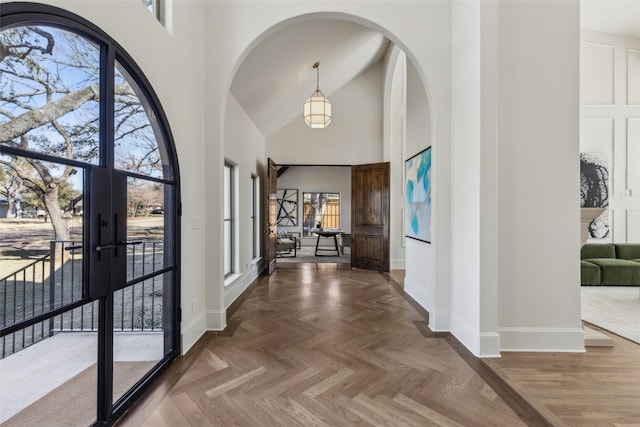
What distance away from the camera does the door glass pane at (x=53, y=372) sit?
1.29m

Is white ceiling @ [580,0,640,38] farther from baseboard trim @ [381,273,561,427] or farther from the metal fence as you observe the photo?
the metal fence

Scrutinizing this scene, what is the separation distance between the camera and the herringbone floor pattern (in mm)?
1733

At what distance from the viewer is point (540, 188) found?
2.61m

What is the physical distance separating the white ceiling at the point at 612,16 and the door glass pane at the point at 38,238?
7866 mm

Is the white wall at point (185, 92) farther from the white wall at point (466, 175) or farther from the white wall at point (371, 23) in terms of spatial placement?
the white wall at point (466, 175)

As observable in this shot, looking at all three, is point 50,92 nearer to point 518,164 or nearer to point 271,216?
point 518,164

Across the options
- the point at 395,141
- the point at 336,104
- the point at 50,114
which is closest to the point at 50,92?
the point at 50,114

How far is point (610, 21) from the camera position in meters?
5.50

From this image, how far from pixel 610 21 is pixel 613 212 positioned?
3.57 m

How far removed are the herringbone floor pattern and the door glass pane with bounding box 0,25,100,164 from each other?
1.57 m

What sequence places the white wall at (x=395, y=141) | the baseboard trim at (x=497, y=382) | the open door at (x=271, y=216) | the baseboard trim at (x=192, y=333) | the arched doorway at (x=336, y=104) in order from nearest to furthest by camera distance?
the baseboard trim at (x=497, y=382)
the baseboard trim at (x=192, y=333)
the arched doorway at (x=336, y=104)
the open door at (x=271, y=216)
the white wall at (x=395, y=141)

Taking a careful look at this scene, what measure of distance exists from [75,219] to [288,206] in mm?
9408

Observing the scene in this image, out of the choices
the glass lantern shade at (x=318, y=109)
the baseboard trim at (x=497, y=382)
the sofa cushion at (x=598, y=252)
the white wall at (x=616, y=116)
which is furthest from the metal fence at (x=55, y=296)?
the white wall at (x=616, y=116)

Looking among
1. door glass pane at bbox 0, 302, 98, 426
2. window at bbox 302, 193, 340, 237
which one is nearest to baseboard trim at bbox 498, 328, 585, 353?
door glass pane at bbox 0, 302, 98, 426
